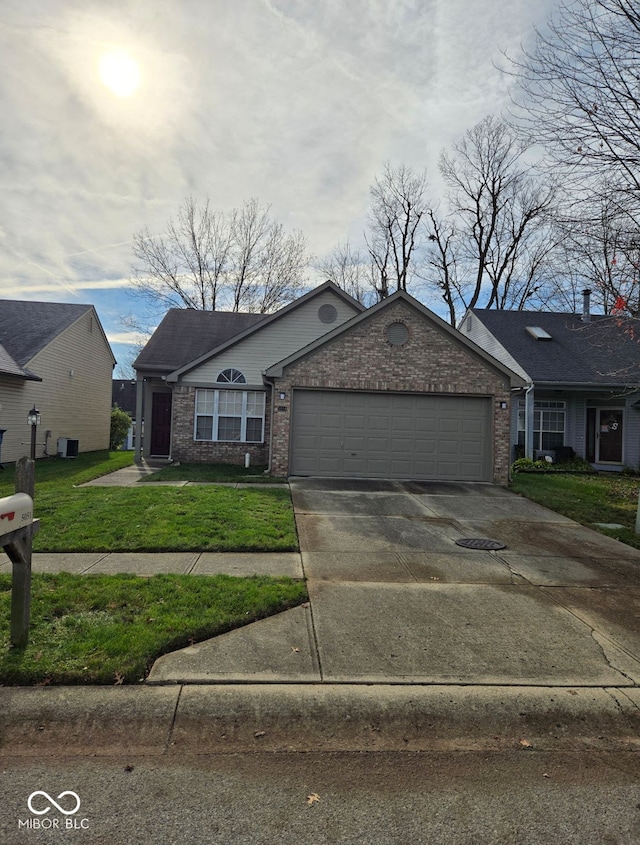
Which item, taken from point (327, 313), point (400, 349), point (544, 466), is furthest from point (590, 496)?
point (327, 313)

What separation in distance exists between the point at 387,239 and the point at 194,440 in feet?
74.0

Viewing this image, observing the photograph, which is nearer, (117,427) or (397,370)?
(397,370)

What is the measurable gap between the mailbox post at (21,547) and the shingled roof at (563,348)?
16848mm

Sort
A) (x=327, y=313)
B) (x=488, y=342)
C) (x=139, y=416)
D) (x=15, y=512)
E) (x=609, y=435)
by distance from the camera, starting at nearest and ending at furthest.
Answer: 1. (x=15, y=512)
2. (x=139, y=416)
3. (x=327, y=313)
4. (x=609, y=435)
5. (x=488, y=342)

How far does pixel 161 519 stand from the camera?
780 cm

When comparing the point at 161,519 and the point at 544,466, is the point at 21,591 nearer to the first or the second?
the point at 161,519

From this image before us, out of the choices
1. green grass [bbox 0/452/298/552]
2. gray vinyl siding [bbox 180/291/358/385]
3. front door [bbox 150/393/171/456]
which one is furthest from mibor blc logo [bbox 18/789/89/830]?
front door [bbox 150/393/171/456]

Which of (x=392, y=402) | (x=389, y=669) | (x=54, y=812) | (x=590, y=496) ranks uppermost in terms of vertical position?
(x=392, y=402)

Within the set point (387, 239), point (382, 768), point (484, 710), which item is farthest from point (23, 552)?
point (387, 239)

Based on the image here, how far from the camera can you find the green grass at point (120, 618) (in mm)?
3449

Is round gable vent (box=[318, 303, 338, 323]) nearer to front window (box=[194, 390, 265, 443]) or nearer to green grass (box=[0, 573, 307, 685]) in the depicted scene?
front window (box=[194, 390, 265, 443])

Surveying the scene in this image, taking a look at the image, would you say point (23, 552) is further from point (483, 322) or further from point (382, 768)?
point (483, 322)

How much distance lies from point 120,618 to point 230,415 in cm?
1205

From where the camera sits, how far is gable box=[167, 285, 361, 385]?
52.2 feet
